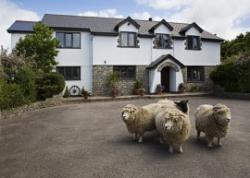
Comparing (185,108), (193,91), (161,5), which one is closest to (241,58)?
(193,91)

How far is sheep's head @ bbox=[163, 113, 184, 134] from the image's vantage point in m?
6.28

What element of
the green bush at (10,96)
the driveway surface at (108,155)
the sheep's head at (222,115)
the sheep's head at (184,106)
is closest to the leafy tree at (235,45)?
the driveway surface at (108,155)

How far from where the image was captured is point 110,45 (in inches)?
896

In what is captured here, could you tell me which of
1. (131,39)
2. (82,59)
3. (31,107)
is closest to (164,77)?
(131,39)

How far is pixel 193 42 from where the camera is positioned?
2598 centimetres

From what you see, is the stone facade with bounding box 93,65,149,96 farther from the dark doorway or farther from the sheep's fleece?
the sheep's fleece

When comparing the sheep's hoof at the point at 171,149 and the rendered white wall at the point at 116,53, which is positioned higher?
the rendered white wall at the point at 116,53

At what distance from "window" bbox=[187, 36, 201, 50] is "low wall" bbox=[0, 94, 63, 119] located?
48.1ft

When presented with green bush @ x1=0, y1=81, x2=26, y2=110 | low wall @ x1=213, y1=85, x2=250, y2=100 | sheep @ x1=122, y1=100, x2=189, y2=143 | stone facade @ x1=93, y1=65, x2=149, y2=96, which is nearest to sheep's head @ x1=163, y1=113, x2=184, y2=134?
sheep @ x1=122, y1=100, x2=189, y2=143

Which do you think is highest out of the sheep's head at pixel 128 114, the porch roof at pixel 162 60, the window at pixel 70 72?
the porch roof at pixel 162 60

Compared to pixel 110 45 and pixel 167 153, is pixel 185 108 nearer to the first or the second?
pixel 167 153

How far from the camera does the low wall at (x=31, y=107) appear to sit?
42.6 ft

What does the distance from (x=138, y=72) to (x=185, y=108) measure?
614 inches

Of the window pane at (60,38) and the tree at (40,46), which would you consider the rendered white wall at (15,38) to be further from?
the window pane at (60,38)
